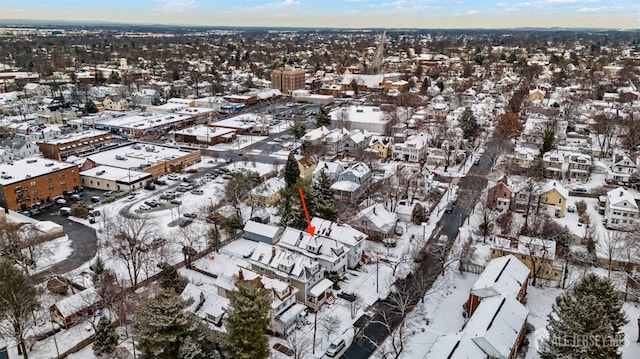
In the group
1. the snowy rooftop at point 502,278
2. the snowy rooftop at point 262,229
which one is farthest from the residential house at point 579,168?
the snowy rooftop at point 262,229

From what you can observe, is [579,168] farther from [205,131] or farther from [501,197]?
[205,131]

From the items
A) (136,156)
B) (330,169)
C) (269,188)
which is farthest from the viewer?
(136,156)

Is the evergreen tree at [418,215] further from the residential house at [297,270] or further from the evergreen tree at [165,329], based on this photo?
the evergreen tree at [165,329]

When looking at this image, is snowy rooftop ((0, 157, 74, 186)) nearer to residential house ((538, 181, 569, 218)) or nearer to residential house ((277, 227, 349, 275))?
residential house ((277, 227, 349, 275))

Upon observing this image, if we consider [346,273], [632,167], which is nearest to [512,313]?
[346,273]

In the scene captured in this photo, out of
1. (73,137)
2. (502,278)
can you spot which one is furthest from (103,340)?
(73,137)

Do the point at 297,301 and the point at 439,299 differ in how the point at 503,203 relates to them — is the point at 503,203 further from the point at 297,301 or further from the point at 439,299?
the point at 297,301
